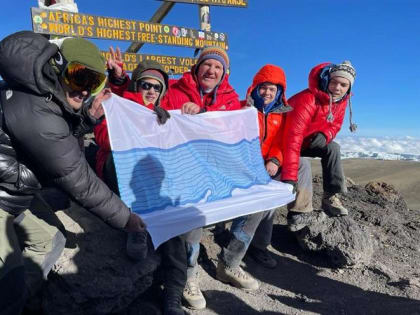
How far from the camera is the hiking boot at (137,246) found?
3.33m

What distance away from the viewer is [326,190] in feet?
17.3

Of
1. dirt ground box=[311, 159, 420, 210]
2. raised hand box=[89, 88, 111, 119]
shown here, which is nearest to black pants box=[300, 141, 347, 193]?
raised hand box=[89, 88, 111, 119]

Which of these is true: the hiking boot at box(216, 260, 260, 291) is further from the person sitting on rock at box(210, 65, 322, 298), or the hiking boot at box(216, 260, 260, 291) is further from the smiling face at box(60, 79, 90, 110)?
the smiling face at box(60, 79, 90, 110)

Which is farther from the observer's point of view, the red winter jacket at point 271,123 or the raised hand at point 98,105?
the red winter jacket at point 271,123

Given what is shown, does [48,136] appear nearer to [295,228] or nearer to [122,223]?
[122,223]

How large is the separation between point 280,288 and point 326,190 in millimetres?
1711

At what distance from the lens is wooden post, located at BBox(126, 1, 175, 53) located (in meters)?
8.34

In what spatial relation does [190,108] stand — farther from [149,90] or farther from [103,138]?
[103,138]

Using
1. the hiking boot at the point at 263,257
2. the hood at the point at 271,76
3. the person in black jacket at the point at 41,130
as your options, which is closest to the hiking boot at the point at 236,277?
the hiking boot at the point at 263,257

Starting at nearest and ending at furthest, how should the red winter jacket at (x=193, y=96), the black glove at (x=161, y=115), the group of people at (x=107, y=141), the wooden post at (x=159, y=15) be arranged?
the group of people at (x=107, y=141)
the black glove at (x=161, y=115)
the red winter jacket at (x=193, y=96)
the wooden post at (x=159, y=15)

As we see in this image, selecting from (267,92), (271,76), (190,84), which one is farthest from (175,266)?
(271,76)

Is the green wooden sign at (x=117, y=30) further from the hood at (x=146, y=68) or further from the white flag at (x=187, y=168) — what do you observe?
the white flag at (x=187, y=168)

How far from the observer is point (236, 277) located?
163 inches

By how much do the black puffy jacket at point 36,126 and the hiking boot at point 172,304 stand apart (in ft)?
4.68
